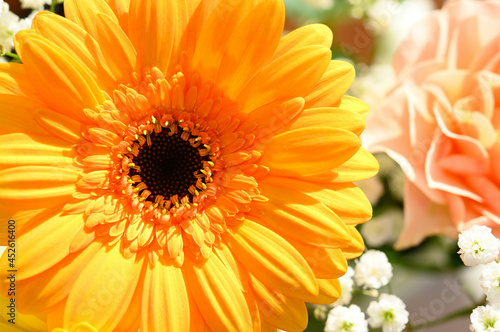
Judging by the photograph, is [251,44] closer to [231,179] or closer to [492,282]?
[231,179]

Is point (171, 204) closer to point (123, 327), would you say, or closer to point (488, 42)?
point (123, 327)

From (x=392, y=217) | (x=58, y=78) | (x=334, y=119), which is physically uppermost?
(x=58, y=78)

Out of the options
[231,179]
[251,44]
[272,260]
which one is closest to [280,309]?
[272,260]

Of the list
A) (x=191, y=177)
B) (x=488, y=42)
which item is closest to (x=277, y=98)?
(x=191, y=177)

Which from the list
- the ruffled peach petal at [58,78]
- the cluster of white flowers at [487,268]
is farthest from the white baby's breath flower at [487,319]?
the ruffled peach petal at [58,78]

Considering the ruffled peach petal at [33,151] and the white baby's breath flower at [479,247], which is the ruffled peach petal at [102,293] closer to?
the ruffled peach petal at [33,151]

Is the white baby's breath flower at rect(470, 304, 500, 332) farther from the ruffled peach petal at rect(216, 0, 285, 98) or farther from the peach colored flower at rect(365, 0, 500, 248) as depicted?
the ruffled peach petal at rect(216, 0, 285, 98)

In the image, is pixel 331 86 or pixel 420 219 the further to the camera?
pixel 420 219
